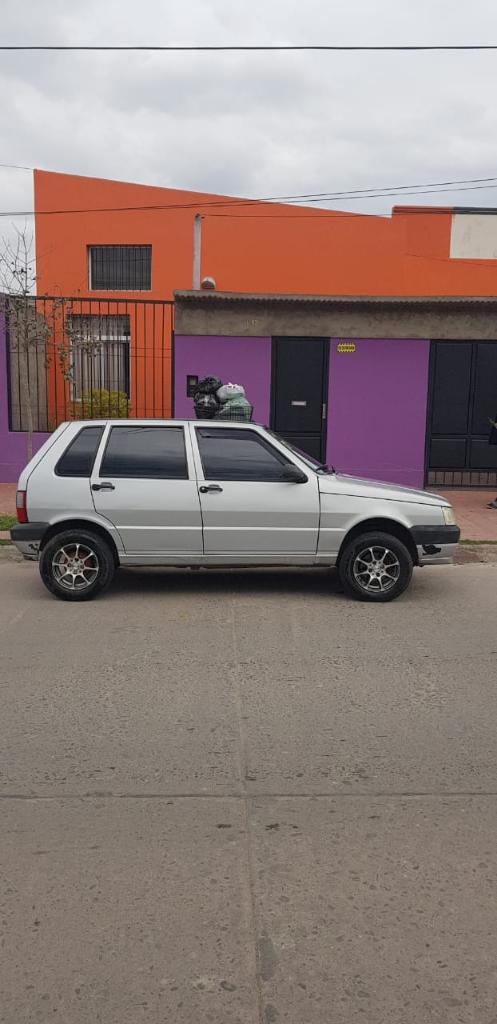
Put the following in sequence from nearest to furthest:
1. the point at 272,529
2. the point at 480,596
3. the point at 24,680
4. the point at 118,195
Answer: the point at 24,680
the point at 272,529
the point at 480,596
the point at 118,195

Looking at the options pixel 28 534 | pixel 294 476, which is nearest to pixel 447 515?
pixel 294 476

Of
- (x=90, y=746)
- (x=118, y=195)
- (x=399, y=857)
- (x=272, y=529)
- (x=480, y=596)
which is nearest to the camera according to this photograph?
(x=399, y=857)

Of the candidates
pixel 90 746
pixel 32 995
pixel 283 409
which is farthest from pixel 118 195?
pixel 32 995

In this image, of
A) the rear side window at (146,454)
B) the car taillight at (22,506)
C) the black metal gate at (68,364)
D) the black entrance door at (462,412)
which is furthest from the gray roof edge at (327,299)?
the car taillight at (22,506)

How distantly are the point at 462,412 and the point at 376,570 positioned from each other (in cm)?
745

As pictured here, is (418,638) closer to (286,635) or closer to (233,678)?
(286,635)

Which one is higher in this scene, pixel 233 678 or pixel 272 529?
pixel 272 529

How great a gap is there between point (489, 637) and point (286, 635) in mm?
1541

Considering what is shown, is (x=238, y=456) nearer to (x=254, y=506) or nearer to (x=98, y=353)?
(x=254, y=506)

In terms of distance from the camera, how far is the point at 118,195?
22609mm

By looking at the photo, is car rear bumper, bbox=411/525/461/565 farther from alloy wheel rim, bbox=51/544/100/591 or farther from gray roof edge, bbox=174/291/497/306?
gray roof edge, bbox=174/291/497/306

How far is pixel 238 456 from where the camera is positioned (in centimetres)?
714

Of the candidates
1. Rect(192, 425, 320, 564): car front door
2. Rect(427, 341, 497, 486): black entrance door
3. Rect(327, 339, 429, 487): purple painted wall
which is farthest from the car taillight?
Rect(427, 341, 497, 486): black entrance door

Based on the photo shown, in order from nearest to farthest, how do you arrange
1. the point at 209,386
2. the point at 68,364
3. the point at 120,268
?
1. the point at 209,386
2. the point at 68,364
3. the point at 120,268
